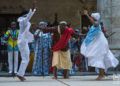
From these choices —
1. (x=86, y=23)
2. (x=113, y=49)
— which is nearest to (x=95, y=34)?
(x=113, y=49)

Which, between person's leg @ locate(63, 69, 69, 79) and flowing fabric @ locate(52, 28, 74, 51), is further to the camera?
person's leg @ locate(63, 69, 69, 79)

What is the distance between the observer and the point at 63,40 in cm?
1669

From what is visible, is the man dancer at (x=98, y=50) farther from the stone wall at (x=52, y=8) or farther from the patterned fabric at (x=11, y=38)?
the stone wall at (x=52, y=8)

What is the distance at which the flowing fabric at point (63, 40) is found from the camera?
16609 mm

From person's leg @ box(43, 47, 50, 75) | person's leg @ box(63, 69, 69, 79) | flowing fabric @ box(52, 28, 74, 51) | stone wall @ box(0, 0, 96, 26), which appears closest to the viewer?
flowing fabric @ box(52, 28, 74, 51)

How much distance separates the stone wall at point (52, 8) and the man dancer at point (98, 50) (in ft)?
38.5

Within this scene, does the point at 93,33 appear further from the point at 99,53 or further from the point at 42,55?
the point at 42,55

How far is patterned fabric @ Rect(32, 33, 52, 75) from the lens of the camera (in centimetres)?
1839

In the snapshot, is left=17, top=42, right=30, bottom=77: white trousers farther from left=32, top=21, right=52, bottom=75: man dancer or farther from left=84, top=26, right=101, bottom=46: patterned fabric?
left=32, top=21, right=52, bottom=75: man dancer

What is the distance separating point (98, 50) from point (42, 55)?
9.67 ft

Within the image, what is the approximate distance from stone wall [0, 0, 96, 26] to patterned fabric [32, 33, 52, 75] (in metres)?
9.16

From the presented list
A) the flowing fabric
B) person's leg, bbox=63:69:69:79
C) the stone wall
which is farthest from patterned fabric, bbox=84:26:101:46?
the stone wall

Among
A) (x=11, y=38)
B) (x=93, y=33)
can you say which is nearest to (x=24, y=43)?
(x=93, y=33)

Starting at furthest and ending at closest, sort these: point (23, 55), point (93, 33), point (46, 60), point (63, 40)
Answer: point (46, 60)
point (63, 40)
point (93, 33)
point (23, 55)
